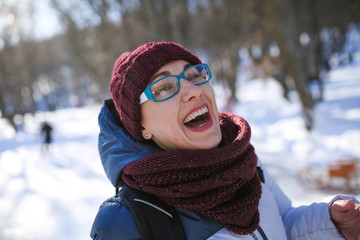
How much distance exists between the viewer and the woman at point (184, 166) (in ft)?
3.84

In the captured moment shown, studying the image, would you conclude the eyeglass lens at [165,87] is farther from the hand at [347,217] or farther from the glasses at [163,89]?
the hand at [347,217]

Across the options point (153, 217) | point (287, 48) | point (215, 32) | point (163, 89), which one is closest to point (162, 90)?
point (163, 89)

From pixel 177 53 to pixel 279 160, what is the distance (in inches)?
233

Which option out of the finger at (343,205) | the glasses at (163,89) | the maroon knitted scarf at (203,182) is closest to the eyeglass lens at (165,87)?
the glasses at (163,89)

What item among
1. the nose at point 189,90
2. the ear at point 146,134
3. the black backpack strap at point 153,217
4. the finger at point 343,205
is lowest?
the finger at point 343,205

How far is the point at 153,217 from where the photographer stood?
44.1 inches

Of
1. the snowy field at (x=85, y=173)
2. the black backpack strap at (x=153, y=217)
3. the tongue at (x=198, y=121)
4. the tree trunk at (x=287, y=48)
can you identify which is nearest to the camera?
the black backpack strap at (x=153, y=217)

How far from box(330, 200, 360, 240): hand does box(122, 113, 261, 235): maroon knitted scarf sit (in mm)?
401

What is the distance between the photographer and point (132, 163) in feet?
4.08

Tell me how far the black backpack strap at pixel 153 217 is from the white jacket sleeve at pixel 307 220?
0.64 meters

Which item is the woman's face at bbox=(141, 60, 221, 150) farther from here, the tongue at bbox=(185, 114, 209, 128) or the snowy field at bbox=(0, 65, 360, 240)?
the snowy field at bbox=(0, 65, 360, 240)

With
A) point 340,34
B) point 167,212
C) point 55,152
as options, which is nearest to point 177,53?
point 167,212

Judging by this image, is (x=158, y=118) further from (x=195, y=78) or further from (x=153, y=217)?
(x=153, y=217)

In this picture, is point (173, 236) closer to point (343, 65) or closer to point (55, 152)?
point (55, 152)
